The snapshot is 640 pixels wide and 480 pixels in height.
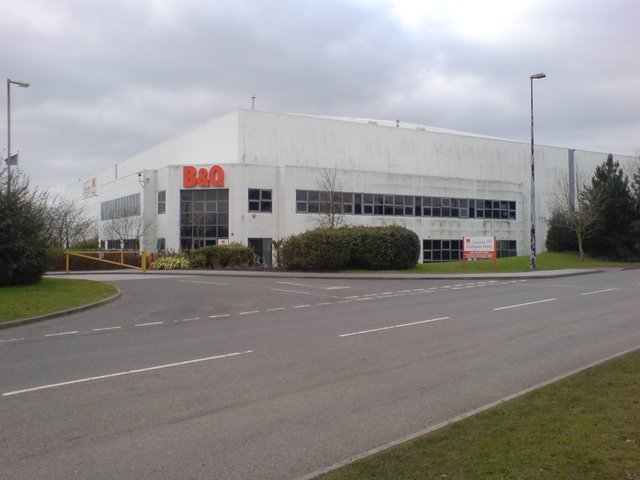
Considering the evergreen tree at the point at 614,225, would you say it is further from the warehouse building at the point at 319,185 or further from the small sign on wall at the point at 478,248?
the small sign on wall at the point at 478,248

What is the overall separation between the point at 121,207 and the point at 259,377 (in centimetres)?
5722

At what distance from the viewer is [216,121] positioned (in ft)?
174

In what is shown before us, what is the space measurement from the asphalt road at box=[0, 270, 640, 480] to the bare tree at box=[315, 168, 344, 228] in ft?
95.0

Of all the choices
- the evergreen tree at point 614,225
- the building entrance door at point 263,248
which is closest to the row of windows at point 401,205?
the building entrance door at point 263,248

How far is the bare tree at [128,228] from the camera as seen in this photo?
5219 centimetres

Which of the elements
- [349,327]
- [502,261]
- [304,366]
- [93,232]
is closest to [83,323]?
[349,327]

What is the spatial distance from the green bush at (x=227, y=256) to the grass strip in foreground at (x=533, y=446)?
33.4 m

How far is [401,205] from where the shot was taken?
51844 mm

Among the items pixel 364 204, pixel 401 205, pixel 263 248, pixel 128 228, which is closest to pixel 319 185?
pixel 364 204

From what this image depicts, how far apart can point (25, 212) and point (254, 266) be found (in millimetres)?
18409

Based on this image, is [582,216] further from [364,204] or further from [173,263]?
[173,263]

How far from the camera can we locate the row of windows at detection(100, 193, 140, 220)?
56125 millimetres

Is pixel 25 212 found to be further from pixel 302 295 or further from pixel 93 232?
pixel 93 232

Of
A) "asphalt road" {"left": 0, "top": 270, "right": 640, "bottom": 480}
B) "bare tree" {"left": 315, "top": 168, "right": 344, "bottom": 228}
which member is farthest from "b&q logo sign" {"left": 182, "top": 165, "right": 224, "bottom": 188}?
"asphalt road" {"left": 0, "top": 270, "right": 640, "bottom": 480}
